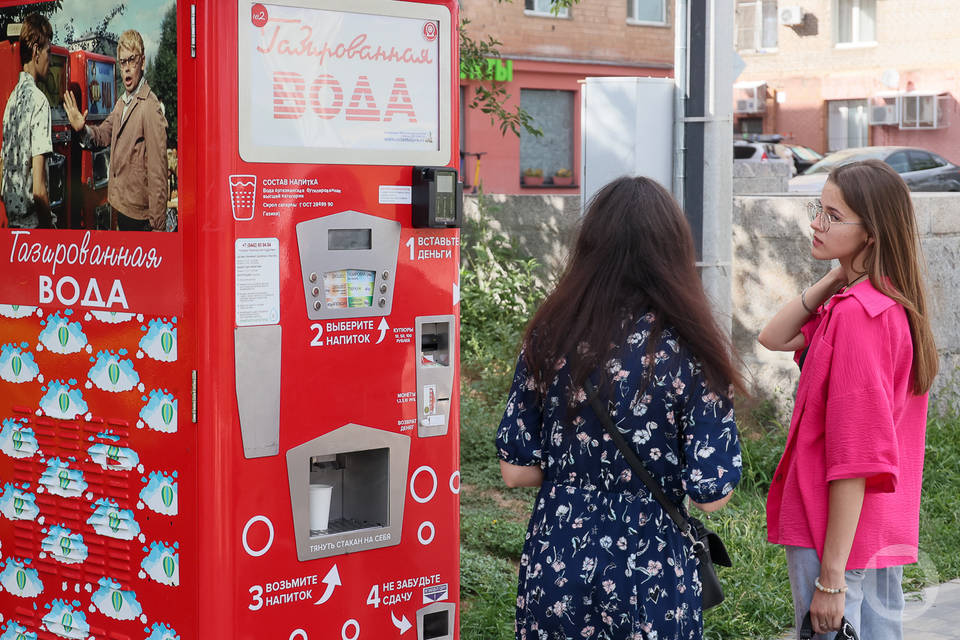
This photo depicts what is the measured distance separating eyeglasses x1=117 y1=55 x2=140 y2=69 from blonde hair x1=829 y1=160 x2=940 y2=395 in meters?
2.01

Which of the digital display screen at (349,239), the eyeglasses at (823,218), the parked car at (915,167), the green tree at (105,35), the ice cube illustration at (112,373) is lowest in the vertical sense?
the ice cube illustration at (112,373)

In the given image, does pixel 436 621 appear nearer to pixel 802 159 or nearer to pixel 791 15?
pixel 802 159

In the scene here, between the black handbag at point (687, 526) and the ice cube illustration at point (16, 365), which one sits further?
the ice cube illustration at point (16, 365)

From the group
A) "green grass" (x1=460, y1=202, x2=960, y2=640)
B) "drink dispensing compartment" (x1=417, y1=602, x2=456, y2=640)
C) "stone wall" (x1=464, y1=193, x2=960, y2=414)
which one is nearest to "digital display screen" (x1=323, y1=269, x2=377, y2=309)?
"green grass" (x1=460, y1=202, x2=960, y2=640)

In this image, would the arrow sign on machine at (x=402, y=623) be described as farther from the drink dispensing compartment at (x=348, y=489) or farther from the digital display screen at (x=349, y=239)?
the digital display screen at (x=349, y=239)

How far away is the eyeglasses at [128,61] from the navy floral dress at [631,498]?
1.62 m

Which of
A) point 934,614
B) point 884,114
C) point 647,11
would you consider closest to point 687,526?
point 934,614

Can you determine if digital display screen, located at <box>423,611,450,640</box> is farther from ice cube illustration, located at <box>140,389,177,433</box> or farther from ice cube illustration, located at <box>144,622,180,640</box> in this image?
ice cube illustration, located at <box>140,389,177,433</box>

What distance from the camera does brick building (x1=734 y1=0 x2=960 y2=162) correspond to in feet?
96.2

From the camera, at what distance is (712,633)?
192 inches

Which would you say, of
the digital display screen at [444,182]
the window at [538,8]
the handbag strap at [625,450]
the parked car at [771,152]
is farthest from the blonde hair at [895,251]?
the window at [538,8]

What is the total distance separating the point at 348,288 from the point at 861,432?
5.13ft

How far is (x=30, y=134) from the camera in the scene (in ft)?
12.4

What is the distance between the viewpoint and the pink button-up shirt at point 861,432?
290cm
